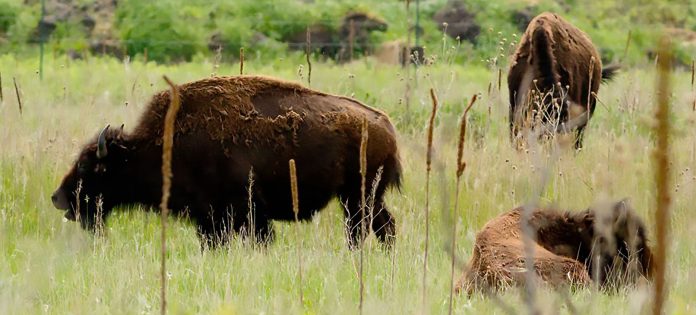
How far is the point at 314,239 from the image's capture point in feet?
27.0

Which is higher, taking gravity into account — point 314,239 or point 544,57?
point 544,57

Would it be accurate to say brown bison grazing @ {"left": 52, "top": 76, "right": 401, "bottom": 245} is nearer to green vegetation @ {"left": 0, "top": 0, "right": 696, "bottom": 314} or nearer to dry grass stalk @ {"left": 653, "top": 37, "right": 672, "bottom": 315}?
green vegetation @ {"left": 0, "top": 0, "right": 696, "bottom": 314}

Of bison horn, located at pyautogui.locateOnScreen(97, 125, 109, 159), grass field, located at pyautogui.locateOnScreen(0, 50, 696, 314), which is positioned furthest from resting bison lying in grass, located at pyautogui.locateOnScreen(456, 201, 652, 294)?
bison horn, located at pyautogui.locateOnScreen(97, 125, 109, 159)

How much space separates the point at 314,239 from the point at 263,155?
2.42ft

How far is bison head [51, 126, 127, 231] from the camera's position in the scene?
8766 mm

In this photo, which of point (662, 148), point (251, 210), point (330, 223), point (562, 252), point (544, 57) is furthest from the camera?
point (544, 57)

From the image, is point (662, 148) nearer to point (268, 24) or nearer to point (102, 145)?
point (102, 145)

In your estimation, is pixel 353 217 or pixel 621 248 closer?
pixel 621 248

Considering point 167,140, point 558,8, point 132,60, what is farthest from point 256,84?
point 558,8

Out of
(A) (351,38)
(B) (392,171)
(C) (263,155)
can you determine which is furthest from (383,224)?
(A) (351,38)

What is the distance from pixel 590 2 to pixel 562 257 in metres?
26.8

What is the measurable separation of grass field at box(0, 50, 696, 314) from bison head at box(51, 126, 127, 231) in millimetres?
160

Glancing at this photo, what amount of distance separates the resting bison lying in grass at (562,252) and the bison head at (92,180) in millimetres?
3231

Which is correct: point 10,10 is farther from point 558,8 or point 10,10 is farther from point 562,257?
point 562,257
